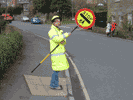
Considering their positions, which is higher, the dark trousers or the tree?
the tree

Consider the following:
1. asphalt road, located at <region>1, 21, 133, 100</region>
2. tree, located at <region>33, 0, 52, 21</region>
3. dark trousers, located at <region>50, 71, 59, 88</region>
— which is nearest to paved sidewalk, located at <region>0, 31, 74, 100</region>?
dark trousers, located at <region>50, 71, 59, 88</region>

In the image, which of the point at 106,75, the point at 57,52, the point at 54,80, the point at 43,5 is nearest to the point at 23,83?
the point at 54,80

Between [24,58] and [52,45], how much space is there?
5.35 m

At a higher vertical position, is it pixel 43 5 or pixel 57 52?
pixel 43 5

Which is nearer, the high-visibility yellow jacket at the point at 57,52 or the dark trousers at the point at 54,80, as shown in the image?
the high-visibility yellow jacket at the point at 57,52

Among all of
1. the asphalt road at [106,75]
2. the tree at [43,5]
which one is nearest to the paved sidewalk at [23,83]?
the asphalt road at [106,75]

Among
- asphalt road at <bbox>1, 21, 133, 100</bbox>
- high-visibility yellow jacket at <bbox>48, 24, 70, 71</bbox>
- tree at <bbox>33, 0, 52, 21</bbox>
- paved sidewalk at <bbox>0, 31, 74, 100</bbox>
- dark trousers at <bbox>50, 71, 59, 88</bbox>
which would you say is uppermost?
tree at <bbox>33, 0, 52, 21</bbox>

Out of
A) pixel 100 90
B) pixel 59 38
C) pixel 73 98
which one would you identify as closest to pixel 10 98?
pixel 73 98

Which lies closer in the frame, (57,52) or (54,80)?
(57,52)

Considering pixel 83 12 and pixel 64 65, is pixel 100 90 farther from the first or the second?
pixel 83 12

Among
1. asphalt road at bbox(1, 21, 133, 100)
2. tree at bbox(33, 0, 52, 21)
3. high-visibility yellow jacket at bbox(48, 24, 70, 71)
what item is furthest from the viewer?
tree at bbox(33, 0, 52, 21)

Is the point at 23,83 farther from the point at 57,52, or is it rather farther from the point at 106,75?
the point at 106,75

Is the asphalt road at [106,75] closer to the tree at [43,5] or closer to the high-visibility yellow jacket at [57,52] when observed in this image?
the high-visibility yellow jacket at [57,52]

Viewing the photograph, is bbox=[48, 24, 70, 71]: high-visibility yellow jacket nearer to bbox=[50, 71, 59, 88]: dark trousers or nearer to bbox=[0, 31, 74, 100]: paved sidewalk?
bbox=[50, 71, 59, 88]: dark trousers
